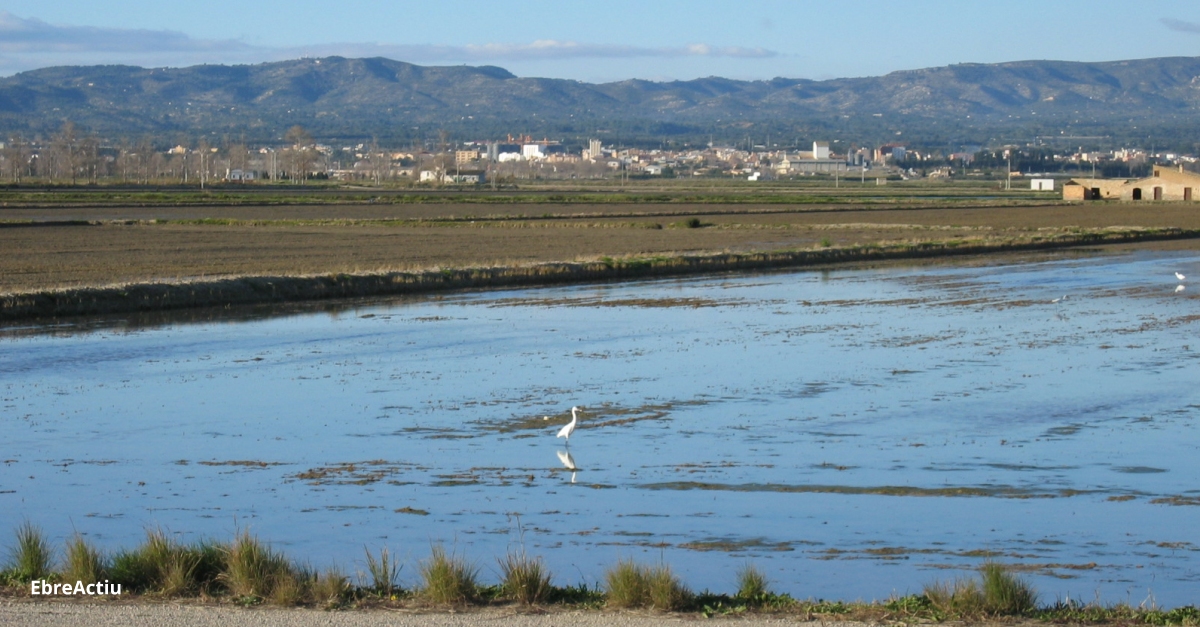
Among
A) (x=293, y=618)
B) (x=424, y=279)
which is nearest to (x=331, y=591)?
(x=293, y=618)

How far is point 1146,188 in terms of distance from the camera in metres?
100

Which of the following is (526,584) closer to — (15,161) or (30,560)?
(30,560)

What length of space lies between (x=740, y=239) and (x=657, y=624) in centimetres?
4352

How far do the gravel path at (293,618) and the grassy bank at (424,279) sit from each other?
17.8m

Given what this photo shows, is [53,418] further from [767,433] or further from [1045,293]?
[1045,293]

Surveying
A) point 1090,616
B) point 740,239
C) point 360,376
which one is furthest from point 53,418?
point 740,239

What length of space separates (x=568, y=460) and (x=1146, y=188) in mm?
97278

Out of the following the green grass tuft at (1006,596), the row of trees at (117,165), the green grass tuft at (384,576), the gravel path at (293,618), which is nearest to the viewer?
the gravel path at (293,618)

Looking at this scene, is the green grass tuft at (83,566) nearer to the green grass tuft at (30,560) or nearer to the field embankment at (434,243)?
the green grass tuft at (30,560)

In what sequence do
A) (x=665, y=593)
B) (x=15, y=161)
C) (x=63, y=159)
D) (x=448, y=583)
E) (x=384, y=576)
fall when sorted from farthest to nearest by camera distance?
(x=63, y=159) < (x=15, y=161) < (x=384, y=576) < (x=448, y=583) < (x=665, y=593)

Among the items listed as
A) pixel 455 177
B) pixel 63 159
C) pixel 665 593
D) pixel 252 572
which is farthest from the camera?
pixel 455 177

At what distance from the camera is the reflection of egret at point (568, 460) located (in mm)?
11683

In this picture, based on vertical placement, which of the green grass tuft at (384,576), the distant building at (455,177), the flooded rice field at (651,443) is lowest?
the flooded rice field at (651,443)

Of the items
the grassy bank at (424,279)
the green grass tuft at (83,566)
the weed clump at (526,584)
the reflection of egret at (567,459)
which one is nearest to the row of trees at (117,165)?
the grassy bank at (424,279)
